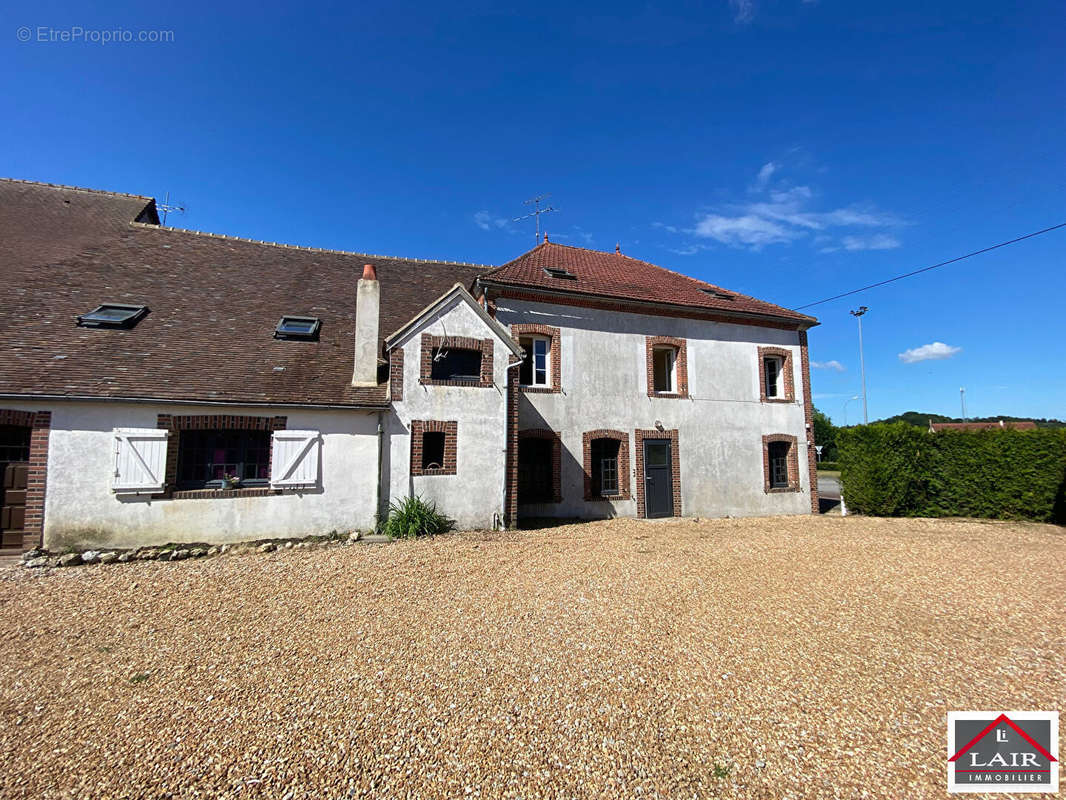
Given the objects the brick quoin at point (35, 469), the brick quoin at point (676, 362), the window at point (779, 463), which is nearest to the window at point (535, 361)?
the brick quoin at point (676, 362)

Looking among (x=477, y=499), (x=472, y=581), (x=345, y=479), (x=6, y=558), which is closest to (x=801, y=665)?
(x=472, y=581)

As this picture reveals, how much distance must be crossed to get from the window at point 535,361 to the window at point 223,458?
20.7ft

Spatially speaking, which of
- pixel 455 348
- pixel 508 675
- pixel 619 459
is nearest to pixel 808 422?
pixel 619 459

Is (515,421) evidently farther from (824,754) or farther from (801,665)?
(824,754)

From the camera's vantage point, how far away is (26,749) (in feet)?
10.5

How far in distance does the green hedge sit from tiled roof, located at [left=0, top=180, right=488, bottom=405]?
14494 millimetres

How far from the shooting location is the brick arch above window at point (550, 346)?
1229 centimetres

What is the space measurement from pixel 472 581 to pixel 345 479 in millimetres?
4221

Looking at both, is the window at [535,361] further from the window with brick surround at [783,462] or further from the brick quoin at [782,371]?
the window with brick surround at [783,462]

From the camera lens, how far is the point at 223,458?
9.27m

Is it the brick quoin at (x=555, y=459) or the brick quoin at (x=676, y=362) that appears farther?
the brick quoin at (x=676, y=362)

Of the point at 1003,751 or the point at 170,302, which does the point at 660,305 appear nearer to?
the point at 1003,751

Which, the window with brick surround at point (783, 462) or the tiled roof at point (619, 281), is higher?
the tiled roof at point (619, 281)

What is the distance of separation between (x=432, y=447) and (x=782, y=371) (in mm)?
12100
